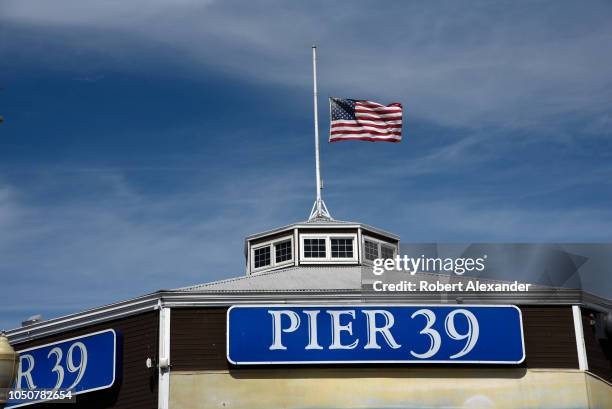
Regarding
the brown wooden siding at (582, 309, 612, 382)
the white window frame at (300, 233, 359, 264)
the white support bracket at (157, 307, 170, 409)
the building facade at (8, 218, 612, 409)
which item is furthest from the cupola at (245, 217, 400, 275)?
the brown wooden siding at (582, 309, 612, 382)

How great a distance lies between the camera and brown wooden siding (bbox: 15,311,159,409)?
30211 mm

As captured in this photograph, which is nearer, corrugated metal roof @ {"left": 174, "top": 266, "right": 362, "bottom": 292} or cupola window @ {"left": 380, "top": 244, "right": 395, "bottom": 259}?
corrugated metal roof @ {"left": 174, "top": 266, "right": 362, "bottom": 292}

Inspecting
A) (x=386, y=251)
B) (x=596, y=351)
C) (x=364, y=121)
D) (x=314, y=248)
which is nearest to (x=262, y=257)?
(x=314, y=248)

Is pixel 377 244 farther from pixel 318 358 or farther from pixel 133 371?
pixel 133 371

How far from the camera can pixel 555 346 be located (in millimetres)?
30797

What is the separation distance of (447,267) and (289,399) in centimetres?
747

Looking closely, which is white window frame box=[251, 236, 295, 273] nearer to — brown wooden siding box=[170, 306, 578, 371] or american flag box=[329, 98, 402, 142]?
american flag box=[329, 98, 402, 142]

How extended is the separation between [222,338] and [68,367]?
229 inches

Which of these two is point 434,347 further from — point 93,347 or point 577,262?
point 93,347

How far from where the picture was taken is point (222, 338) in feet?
99.7

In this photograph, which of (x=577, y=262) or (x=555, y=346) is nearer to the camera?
(x=555, y=346)

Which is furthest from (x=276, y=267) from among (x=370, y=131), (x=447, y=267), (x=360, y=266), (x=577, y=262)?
(x=577, y=262)

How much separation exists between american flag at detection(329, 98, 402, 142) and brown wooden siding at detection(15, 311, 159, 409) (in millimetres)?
12778

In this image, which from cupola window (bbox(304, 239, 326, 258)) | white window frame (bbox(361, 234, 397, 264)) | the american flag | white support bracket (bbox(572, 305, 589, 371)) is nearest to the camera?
white support bracket (bbox(572, 305, 589, 371))
